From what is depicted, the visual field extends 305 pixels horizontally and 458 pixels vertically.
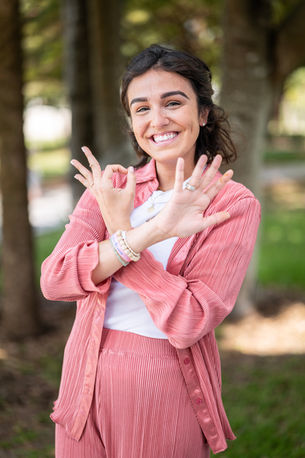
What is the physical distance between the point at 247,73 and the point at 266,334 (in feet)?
8.57

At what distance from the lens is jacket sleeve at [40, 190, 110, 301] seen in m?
1.53

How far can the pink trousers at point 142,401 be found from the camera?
1642mm

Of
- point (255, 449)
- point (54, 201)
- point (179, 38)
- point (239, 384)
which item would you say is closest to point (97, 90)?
point (239, 384)

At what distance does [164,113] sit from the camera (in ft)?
5.45

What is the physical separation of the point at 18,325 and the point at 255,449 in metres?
2.60

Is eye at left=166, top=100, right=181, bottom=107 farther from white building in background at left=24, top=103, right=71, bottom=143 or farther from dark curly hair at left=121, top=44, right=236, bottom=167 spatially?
white building in background at left=24, top=103, right=71, bottom=143

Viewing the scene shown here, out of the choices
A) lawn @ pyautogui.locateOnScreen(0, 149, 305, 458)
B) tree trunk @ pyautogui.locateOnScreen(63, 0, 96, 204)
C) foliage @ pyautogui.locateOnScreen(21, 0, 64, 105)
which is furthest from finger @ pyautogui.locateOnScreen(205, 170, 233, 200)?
tree trunk @ pyautogui.locateOnScreen(63, 0, 96, 204)

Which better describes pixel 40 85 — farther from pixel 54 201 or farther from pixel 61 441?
pixel 61 441

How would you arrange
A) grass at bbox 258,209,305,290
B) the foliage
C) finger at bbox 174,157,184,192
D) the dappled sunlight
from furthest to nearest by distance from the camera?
1. grass at bbox 258,209,305,290
2. the foliage
3. the dappled sunlight
4. finger at bbox 174,157,184,192

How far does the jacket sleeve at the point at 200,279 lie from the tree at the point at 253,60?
351cm

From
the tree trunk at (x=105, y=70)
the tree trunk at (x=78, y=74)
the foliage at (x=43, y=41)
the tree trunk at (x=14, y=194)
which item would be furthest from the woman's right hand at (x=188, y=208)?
the tree trunk at (x=105, y=70)

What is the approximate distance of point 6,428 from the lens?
10.9 ft

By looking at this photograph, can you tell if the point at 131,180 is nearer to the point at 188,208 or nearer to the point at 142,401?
the point at 188,208

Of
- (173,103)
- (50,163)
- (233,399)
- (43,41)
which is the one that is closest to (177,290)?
(173,103)
